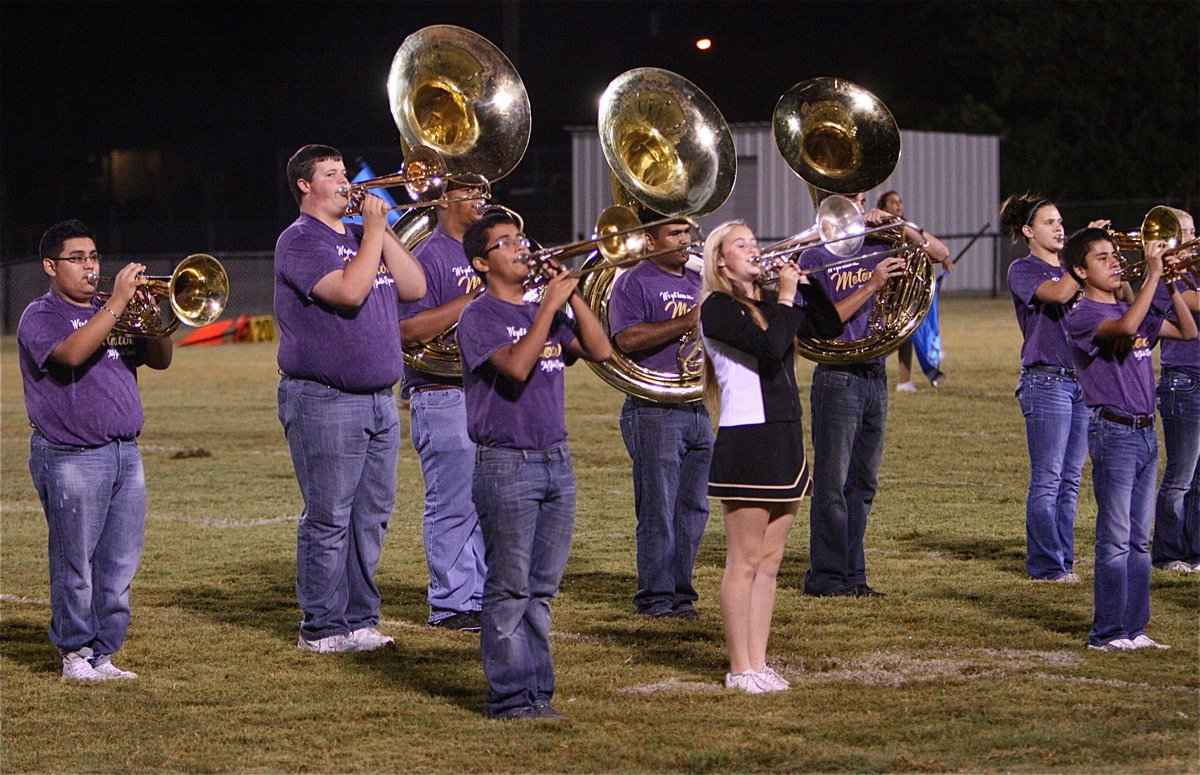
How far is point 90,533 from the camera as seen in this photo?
6680 millimetres

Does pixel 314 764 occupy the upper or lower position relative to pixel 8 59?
lower

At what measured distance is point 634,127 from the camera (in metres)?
7.81

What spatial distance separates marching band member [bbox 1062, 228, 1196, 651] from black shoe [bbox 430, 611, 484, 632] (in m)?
2.60

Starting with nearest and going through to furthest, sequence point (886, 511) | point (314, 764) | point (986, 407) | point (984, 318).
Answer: point (314, 764), point (886, 511), point (986, 407), point (984, 318)

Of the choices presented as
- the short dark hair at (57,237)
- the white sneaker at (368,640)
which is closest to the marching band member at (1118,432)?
the white sneaker at (368,640)

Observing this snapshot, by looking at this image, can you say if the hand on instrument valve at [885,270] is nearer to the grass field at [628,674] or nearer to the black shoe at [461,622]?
the grass field at [628,674]

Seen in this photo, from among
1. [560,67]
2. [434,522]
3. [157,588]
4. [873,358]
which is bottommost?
[157,588]

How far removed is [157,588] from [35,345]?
2.50m

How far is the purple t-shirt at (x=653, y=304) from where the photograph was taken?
7.66 m

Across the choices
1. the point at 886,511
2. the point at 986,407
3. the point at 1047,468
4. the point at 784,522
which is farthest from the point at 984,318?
the point at 784,522

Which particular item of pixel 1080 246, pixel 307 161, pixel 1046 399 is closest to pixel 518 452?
pixel 307 161

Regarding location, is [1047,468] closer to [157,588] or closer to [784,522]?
[784,522]

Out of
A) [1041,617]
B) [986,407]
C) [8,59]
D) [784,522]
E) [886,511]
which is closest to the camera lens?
[784,522]

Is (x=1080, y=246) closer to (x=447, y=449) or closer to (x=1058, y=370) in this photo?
(x=1058, y=370)
